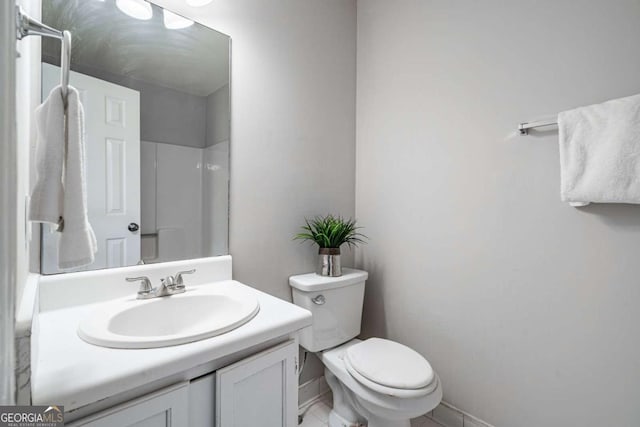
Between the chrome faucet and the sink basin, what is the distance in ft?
0.06

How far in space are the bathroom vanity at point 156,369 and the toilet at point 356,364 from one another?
14.4 inches

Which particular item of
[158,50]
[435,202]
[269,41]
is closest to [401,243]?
[435,202]

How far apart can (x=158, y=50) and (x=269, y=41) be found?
20.2 inches

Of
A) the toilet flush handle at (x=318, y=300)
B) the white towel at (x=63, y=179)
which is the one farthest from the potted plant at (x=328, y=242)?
the white towel at (x=63, y=179)

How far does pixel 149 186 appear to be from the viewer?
1.07m

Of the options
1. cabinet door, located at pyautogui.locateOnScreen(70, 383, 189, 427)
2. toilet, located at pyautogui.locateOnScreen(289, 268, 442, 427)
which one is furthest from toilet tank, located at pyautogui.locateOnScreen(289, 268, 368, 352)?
cabinet door, located at pyautogui.locateOnScreen(70, 383, 189, 427)

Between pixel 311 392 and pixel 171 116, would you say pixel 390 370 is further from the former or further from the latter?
pixel 171 116

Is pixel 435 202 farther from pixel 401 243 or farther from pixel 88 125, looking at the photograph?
pixel 88 125

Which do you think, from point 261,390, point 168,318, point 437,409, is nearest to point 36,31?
point 168,318

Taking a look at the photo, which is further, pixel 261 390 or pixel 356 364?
pixel 356 364

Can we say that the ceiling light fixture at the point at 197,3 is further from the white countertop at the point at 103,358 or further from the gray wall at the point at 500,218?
the white countertop at the point at 103,358

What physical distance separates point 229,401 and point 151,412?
181 mm

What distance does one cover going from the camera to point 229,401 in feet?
2.37

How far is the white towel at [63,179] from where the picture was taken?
535 mm
